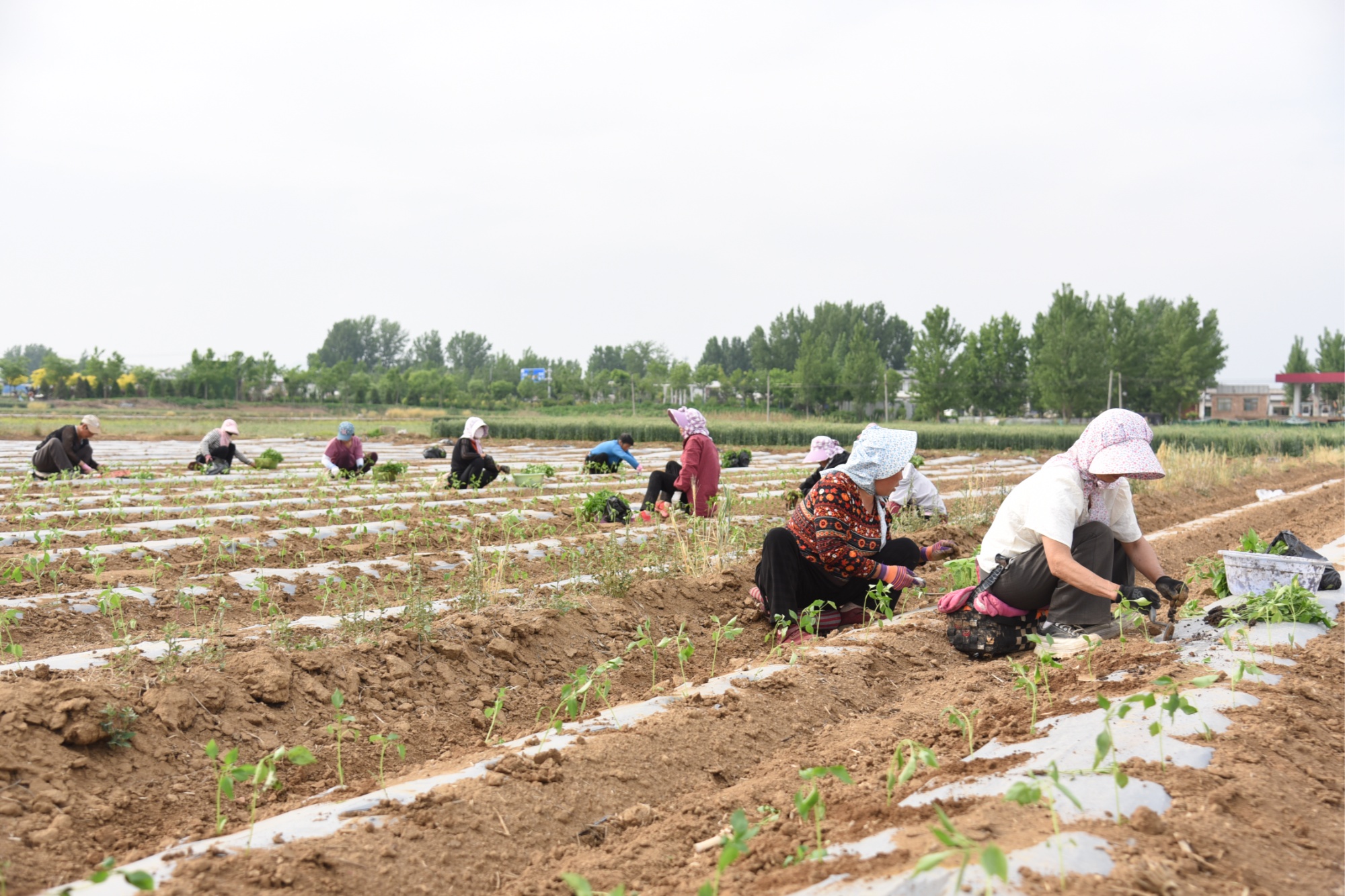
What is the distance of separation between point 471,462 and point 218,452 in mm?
4197

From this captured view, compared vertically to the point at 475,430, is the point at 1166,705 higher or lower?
lower

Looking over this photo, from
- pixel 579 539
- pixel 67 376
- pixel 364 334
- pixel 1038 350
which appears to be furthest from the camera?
pixel 364 334

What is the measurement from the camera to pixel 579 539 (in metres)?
6.73

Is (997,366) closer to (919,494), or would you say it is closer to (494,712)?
(919,494)

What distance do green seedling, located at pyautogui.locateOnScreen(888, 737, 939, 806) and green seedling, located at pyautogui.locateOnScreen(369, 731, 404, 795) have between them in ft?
4.26

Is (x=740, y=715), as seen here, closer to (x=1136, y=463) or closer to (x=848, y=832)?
(x=848, y=832)

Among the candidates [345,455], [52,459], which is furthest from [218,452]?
[345,455]

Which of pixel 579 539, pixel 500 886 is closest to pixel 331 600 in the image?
pixel 579 539

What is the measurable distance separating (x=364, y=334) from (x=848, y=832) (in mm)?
102183

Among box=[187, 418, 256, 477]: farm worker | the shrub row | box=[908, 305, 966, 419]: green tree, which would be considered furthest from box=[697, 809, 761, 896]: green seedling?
box=[908, 305, 966, 419]: green tree

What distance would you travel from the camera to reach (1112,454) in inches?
136

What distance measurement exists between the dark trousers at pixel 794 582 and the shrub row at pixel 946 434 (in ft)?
59.8

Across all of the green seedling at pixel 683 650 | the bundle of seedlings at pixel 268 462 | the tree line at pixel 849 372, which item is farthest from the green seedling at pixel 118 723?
the tree line at pixel 849 372

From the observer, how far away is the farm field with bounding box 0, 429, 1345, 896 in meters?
2.02
